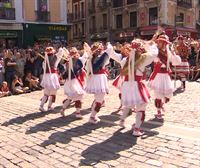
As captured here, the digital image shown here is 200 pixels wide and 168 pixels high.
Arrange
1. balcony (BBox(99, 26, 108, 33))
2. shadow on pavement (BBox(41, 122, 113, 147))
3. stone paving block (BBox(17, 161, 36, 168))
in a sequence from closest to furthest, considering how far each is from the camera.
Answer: stone paving block (BBox(17, 161, 36, 168)) < shadow on pavement (BBox(41, 122, 113, 147)) < balcony (BBox(99, 26, 108, 33))

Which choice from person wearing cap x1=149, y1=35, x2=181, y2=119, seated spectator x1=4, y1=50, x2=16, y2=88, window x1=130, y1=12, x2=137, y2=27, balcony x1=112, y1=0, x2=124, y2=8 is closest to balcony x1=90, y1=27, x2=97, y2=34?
balcony x1=112, y1=0, x2=124, y2=8

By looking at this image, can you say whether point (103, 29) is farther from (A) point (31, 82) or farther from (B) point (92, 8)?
(A) point (31, 82)

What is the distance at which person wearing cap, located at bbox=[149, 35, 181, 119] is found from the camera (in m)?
8.16

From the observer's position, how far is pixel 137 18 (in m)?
38.1

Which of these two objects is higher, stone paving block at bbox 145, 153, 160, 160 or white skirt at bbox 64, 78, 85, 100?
white skirt at bbox 64, 78, 85, 100

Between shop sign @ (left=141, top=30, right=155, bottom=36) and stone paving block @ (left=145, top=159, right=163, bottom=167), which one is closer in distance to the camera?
stone paving block @ (left=145, top=159, right=163, bottom=167)

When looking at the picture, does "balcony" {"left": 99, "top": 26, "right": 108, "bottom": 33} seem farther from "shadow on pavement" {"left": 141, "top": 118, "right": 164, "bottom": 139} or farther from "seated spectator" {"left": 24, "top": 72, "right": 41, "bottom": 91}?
"shadow on pavement" {"left": 141, "top": 118, "right": 164, "bottom": 139}

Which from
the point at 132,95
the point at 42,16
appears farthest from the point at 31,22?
the point at 132,95

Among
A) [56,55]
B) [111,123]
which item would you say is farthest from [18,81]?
[111,123]

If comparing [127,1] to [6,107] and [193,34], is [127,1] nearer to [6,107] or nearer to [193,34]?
[193,34]

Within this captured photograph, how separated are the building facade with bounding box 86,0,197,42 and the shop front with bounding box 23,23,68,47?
892 centimetres

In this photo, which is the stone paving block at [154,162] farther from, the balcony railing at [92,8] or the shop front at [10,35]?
the balcony railing at [92,8]

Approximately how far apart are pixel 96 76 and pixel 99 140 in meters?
1.79

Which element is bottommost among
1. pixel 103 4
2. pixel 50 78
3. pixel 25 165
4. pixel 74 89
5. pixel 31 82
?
pixel 25 165
